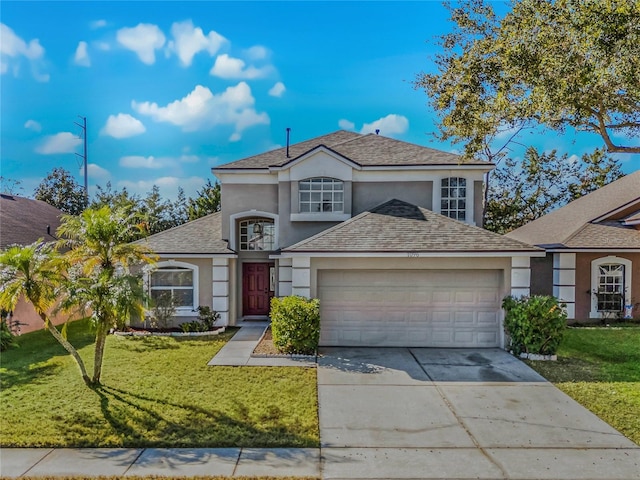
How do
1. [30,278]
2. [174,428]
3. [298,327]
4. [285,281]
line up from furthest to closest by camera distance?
[285,281] → [298,327] → [30,278] → [174,428]

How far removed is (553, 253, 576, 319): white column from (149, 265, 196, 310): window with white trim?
44.6 ft

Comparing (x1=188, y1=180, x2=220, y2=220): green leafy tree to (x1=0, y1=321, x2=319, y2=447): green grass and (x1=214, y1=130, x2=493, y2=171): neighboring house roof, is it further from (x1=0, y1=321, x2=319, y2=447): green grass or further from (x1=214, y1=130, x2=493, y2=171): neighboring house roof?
(x1=0, y1=321, x2=319, y2=447): green grass

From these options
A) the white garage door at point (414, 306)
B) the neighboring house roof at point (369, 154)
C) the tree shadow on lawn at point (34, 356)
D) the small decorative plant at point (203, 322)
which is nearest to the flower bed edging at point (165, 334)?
the small decorative plant at point (203, 322)

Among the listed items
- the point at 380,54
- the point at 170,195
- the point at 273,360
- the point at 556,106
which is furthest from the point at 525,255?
the point at 170,195

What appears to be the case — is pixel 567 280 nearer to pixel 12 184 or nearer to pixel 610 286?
pixel 610 286

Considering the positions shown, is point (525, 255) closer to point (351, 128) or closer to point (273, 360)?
point (273, 360)

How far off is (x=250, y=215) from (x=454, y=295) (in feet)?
26.3

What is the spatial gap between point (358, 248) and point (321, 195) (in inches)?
164

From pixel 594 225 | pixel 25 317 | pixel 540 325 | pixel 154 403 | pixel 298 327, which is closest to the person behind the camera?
pixel 154 403

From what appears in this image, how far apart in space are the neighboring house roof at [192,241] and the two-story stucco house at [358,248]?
0.23 feet

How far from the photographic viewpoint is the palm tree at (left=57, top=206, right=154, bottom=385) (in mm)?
7289

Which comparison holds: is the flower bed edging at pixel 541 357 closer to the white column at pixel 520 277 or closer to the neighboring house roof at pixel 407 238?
the white column at pixel 520 277

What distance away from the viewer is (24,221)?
16969 mm

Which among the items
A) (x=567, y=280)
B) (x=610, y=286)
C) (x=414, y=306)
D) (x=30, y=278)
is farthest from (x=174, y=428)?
(x=610, y=286)
